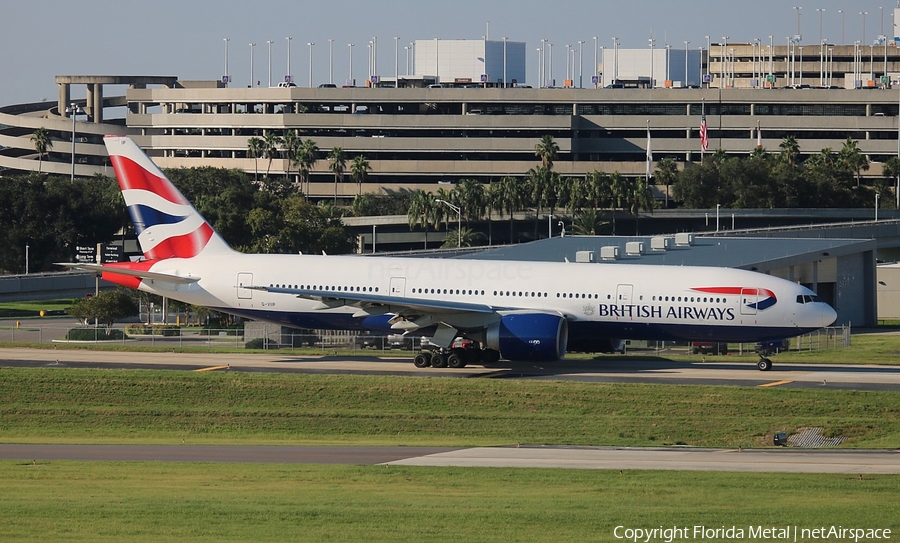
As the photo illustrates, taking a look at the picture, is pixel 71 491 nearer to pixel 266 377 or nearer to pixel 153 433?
Answer: pixel 153 433

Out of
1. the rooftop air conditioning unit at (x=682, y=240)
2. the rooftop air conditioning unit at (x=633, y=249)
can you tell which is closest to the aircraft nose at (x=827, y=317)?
the rooftop air conditioning unit at (x=633, y=249)

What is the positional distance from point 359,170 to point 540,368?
143436 millimetres

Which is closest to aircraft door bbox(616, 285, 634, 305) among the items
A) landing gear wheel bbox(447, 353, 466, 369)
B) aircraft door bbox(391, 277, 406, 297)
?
landing gear wheel bbox(447, 353, 466, 369)

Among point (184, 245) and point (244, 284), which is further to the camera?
point (184, 245)

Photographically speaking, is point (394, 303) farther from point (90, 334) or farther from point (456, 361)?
point (90, 334)

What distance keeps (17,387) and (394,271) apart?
50.5 ft

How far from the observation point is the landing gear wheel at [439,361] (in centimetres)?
4888

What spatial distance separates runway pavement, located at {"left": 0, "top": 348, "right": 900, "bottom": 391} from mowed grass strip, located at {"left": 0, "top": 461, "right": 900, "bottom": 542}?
57.6ft

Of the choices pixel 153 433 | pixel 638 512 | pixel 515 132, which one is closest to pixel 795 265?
pixel 153 433

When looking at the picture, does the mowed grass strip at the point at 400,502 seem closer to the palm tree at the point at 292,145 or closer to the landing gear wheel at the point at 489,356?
the landing gear wheel at the point at 489,356

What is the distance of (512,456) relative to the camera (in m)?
31.4

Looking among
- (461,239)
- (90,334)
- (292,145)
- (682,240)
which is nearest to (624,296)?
(90,334)

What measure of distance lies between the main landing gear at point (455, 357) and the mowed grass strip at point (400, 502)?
19512 millimetres

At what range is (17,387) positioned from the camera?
44.7 metres
